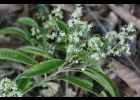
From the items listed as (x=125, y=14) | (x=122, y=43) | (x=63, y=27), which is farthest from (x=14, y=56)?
(x=125, y=14)

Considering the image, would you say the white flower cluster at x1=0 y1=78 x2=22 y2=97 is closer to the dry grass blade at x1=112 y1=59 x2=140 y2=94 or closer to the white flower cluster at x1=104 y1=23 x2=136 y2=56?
the white flower cluster at x1=104 y1=23 x2=136 y2=56

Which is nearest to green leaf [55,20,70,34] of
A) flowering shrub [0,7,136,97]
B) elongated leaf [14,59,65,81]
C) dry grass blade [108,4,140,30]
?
flowering shrub [0,7,136,97]

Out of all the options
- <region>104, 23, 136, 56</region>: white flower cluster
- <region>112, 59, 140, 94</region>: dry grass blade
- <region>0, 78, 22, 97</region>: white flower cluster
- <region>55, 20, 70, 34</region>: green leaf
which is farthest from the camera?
<region>112, 59, 140, 94</region>: dry grass blade

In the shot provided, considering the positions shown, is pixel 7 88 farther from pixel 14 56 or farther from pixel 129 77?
pixel 129 77

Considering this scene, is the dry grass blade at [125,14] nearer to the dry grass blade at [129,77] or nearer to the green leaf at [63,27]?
the dry grass blade at [129,77]

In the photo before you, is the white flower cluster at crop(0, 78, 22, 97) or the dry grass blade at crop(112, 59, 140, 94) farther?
the dry grass blade at crop(112, 59, 140, 94)

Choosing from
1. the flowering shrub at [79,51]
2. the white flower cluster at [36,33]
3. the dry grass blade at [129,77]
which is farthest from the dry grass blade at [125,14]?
the white flower cluster at [36,33]
